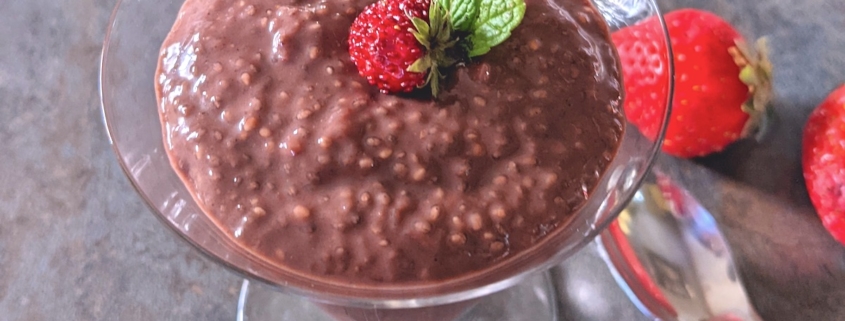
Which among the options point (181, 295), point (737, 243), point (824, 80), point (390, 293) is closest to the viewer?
point (390, 293)

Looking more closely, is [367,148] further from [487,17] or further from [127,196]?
[127,196]

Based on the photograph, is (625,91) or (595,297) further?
(595,297)

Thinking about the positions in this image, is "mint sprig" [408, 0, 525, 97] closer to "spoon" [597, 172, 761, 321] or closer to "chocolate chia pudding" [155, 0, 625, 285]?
"chocolate chia pudding" [155, 0, 625, 285]

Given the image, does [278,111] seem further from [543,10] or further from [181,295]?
[181,295]

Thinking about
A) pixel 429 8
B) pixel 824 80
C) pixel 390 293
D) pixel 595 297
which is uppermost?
pixel 429 8

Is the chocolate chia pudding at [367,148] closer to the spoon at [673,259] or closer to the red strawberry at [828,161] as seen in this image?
the spoon at [673,259]

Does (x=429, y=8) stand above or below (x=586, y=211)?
above

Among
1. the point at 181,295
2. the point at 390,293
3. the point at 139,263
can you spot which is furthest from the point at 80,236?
the point at 390,293

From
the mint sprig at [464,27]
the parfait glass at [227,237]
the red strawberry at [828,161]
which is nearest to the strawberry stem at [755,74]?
the red strawberry at [828,161]
